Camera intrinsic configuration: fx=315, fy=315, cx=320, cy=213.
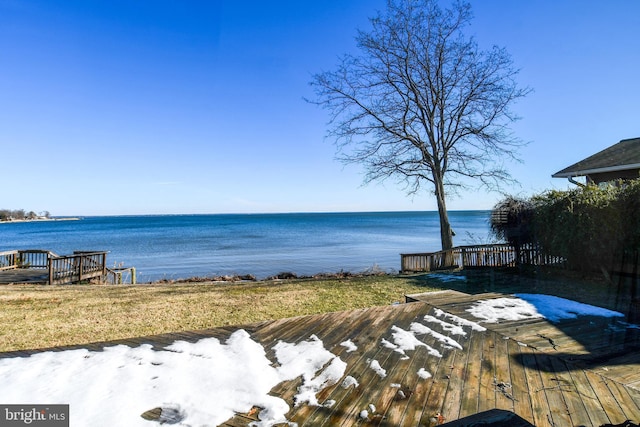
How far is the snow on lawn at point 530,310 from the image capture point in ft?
14.9

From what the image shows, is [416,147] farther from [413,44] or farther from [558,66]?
[558,66]

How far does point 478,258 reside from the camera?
1187 cm

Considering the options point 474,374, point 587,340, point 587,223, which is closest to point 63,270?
point 474,374

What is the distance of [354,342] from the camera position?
11.8ft

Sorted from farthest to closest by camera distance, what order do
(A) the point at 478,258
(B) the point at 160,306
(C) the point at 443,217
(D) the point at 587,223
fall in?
1. (C) the point at 443,217
2. (A) the point at 478,258
3. (D) the point at 587,223
4. (B) the point at 160,306

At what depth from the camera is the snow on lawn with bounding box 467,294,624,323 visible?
454cm

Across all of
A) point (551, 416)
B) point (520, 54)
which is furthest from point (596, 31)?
point (551, 416)

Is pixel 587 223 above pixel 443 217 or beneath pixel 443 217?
beneath

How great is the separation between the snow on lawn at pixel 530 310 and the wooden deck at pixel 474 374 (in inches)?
10.3

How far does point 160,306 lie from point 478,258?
10.7m

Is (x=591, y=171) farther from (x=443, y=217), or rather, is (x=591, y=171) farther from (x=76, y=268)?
(x=76, y=268)

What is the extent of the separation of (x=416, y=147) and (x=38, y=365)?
48.2ft

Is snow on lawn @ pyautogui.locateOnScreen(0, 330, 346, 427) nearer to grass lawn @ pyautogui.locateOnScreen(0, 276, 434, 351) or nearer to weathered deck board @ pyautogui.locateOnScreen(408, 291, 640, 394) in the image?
weathered deck board @ pyautogui.locateOnScreen(408, 291, 640, 394)

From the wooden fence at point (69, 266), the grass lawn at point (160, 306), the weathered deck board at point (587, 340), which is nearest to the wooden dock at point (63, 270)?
the wooden fence at point (69, 266)
